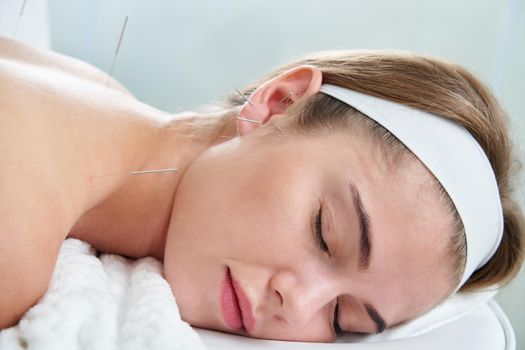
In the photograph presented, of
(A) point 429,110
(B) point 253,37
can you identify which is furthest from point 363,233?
(B) point 253,37

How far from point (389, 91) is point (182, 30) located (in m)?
1.04

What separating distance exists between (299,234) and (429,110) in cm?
34

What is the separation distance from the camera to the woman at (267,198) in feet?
2.82

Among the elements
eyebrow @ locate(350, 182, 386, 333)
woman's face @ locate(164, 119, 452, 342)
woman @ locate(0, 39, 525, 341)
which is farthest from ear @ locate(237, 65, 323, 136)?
eyebrow @ locate(350, 182, 386, 333)

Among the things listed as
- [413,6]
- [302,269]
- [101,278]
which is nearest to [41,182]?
[101,278]

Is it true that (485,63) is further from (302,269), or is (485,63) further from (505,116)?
(302,269)

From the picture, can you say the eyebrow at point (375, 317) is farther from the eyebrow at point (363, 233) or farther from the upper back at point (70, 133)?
the upper back at point (70, 133)

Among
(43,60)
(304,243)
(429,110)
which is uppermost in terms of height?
(429,110)

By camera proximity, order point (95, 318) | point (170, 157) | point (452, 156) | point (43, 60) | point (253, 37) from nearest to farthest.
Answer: point (95, 318) < point (452, 156) < point (170, 157) < point (43, 60) < point (253, 37)

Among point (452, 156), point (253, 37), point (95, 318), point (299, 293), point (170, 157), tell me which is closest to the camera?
point (95, 318)

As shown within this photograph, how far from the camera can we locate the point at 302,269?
90cm

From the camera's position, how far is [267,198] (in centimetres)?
93

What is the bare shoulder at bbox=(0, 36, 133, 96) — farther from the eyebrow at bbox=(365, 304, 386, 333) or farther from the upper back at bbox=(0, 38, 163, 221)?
the eyebrow at bbox=(365, 304, 386, 333)

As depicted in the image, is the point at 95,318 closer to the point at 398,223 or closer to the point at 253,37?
the point at 398,223
